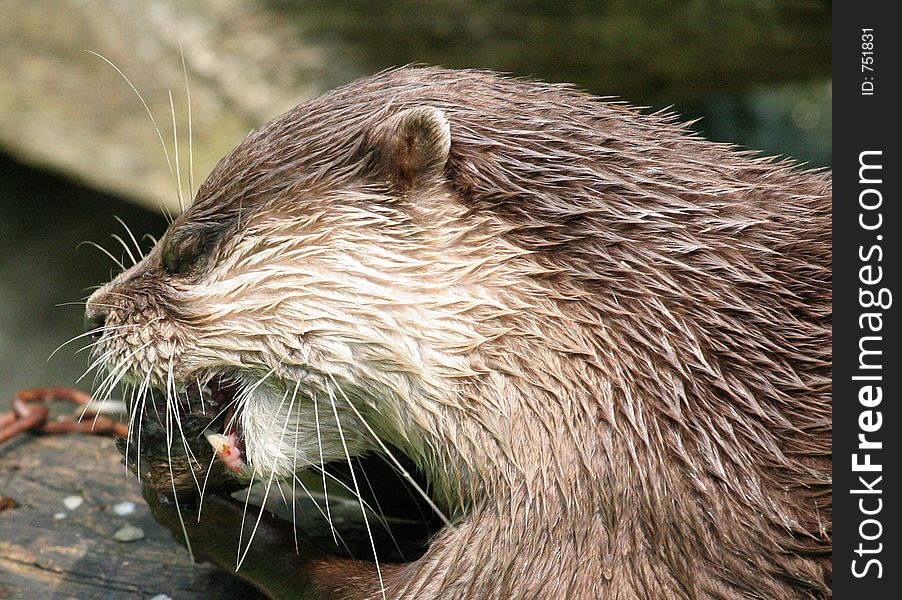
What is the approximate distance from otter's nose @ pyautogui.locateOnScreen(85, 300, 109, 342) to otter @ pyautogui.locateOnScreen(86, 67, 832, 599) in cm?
14

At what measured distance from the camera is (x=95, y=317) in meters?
1.92

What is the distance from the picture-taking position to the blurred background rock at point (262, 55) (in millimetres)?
3852

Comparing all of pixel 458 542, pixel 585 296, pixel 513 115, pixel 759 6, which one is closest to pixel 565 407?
pixel 585 296

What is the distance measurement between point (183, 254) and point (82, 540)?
0.98 metres

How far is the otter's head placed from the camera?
64.5 inches

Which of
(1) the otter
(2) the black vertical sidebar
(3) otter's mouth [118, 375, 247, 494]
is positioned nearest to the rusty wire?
(3) otter's mouth [118, 375, 247, 494]

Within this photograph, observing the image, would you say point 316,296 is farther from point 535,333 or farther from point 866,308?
point 866,308

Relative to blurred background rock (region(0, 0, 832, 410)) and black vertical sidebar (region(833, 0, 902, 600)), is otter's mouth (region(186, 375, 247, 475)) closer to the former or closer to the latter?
black vertical sidebar (region(833, 0, 902, 600))

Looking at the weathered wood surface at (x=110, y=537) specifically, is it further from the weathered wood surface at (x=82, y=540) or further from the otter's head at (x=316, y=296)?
the otter's head at (x=316, y=296)

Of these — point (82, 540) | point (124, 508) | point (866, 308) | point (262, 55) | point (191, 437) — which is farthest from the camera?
point (262, 55)

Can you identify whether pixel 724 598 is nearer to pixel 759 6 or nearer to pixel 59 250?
pixel 759 6

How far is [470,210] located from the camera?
167 centimetres

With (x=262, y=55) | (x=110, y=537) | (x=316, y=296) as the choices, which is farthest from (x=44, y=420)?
(x=262, y=55)

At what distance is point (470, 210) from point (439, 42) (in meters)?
2.50
